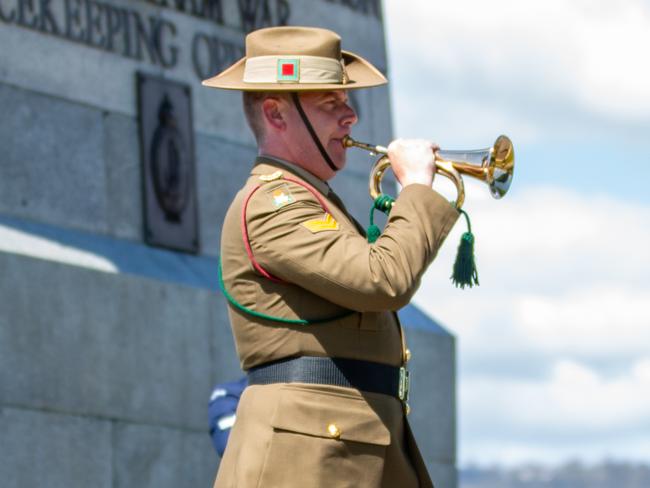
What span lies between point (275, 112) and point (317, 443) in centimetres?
96

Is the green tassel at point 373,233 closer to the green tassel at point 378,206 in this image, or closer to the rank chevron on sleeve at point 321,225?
the green tassel at point 378,206

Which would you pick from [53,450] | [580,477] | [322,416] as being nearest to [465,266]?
[322,416]

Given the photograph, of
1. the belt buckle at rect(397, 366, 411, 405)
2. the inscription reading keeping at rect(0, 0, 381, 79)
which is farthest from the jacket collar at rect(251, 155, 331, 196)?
the inscription reading keeping at rect(0, 0, 381, 79)

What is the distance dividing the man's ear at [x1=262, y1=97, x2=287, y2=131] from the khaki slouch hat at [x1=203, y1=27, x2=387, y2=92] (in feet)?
0.19

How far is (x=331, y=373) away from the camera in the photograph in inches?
216

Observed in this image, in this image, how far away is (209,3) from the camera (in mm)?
10523

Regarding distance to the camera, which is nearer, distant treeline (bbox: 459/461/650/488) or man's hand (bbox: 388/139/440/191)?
man's hand (bbox: 388/139/440/191)

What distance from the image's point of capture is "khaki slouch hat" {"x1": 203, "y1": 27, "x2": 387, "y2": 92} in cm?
568

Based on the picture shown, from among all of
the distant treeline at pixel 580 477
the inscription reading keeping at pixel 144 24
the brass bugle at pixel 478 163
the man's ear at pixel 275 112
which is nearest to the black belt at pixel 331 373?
the brass bugle at pixel 478 163

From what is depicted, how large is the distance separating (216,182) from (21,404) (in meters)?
2.02

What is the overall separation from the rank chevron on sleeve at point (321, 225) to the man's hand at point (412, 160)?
0.23 m

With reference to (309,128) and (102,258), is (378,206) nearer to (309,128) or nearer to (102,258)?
(309,128)

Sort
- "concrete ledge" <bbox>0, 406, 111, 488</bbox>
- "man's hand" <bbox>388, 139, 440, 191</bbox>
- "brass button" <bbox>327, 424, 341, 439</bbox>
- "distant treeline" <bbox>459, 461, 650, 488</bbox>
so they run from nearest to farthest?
"brass button" <bbox>327, 424, 341, 439</bbox>, "man's hand" <bbox>388, 139, 440, 191</bbox>, "concrete ledge" <bbox>0, 406, 111, 488</bbox>, "distant treeline" <bbox>459, 461, 650, 488</bbox>

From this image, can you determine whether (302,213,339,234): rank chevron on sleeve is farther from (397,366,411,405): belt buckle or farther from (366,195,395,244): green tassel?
(397,366,411,405): belt buckle
